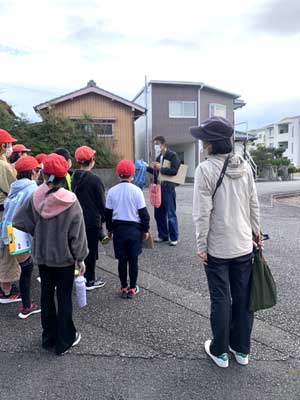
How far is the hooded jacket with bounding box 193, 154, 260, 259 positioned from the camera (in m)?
2.50

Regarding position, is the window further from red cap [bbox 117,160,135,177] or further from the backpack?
red cap [bbox 117,160,135,177]

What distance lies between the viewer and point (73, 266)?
2.81 m

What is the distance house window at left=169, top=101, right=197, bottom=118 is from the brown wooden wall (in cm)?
476

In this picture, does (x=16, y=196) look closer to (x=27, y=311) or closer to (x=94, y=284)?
(x=27, y=311)

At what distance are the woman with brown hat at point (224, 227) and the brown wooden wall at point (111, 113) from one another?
17.0 metres

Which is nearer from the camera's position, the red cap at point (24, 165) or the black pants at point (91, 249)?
the red cap at point (24, 165)

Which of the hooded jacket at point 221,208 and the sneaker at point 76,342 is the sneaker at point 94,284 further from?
the hooded jacket at point 221,208

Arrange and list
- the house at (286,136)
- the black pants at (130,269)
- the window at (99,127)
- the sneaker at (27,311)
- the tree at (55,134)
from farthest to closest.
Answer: the house at (286,136) → the window at (99,127) → the tree at (55,134) → the black pants at (130,269) → the sneaker at (27,311)

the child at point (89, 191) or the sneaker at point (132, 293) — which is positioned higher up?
the child at point (89, 191)

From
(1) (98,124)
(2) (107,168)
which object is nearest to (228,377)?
(2) (107,168)

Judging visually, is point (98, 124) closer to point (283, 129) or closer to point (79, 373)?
point (79, 373)

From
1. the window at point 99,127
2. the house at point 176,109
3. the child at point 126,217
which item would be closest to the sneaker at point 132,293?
the child at point 126,217

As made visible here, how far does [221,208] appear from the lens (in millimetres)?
2539

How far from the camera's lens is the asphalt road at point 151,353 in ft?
7.82
